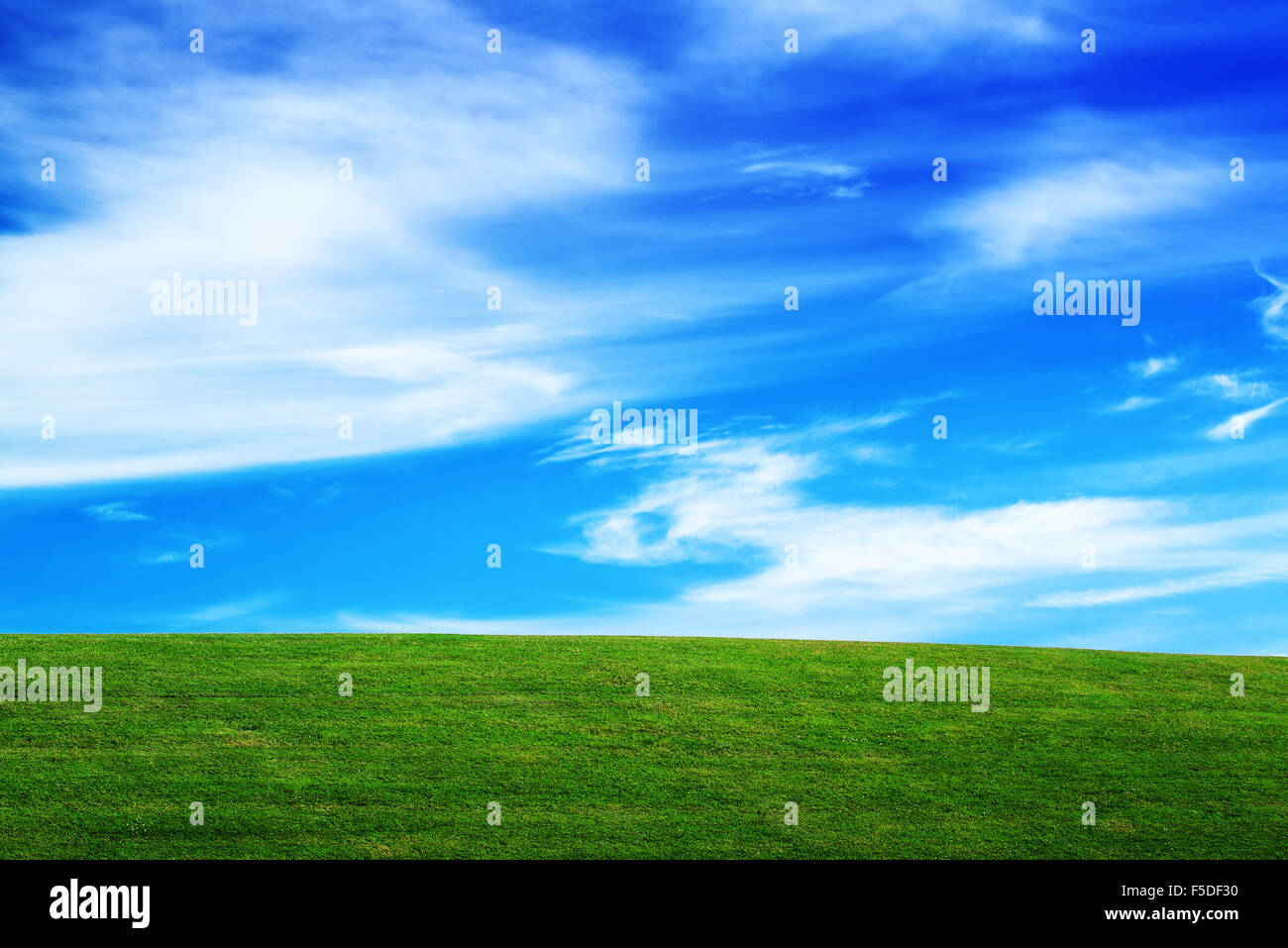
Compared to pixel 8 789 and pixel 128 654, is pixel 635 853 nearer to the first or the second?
pixel 8 789

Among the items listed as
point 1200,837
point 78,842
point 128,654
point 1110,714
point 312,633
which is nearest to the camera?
point 78,842

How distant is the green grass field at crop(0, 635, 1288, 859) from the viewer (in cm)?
1433

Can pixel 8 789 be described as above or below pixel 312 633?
below

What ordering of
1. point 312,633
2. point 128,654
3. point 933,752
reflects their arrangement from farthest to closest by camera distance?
point 312,633
point 128,654
point 933,752

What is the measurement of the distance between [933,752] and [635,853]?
20.5ft

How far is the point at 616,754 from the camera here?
54.6ft

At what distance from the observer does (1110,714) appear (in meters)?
19.2

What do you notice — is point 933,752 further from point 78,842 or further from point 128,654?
point 128,654

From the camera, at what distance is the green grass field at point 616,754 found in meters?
14.3

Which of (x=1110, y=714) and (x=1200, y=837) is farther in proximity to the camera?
(x=1110, y=714)
